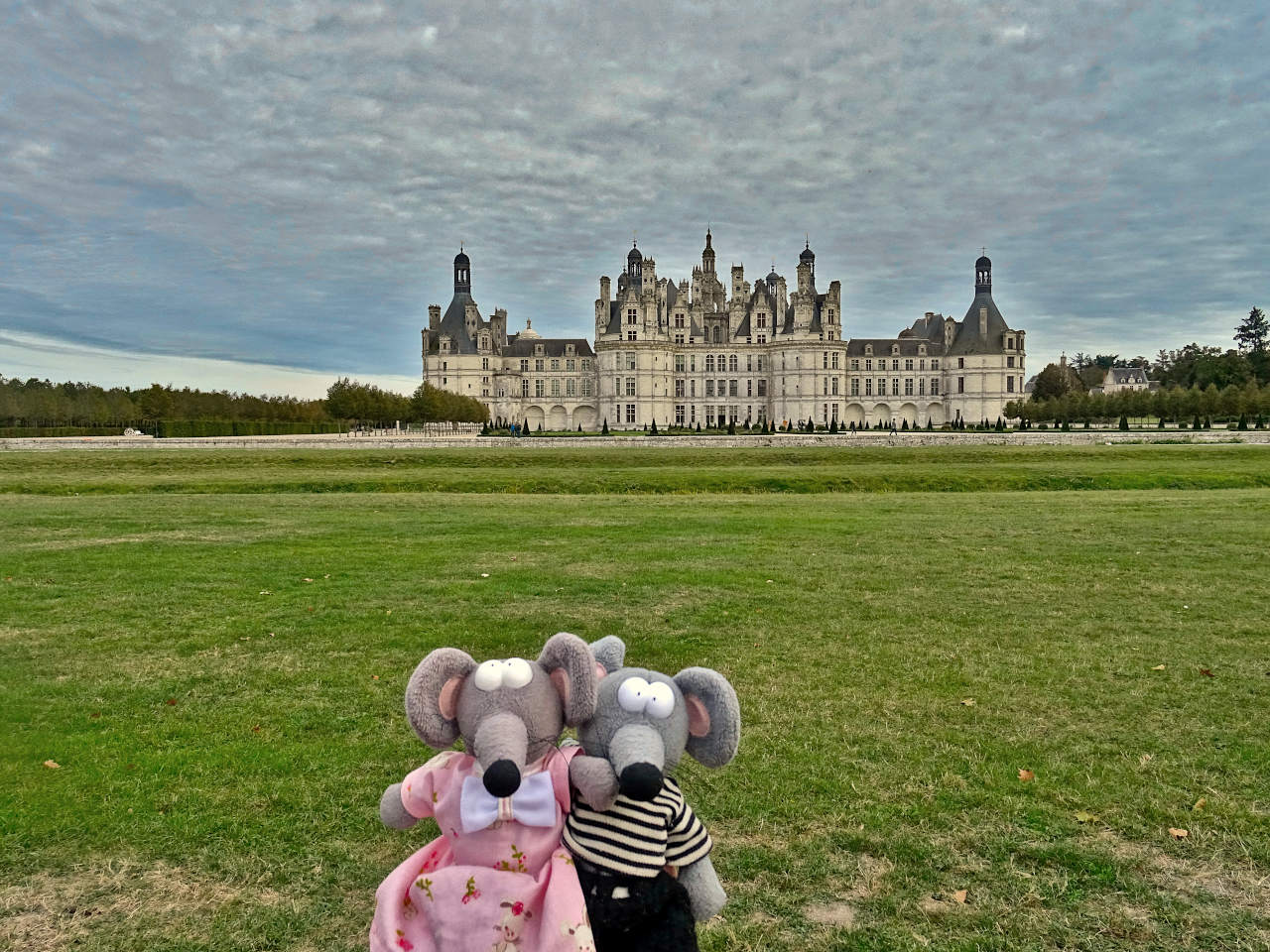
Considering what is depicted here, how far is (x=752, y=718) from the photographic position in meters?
5.25

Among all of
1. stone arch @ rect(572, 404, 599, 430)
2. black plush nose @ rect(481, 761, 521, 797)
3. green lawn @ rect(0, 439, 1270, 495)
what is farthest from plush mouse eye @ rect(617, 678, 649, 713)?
stone arch @ rect(572, 404, 599, 430)

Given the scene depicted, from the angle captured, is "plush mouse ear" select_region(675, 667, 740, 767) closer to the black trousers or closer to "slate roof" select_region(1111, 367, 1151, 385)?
the black trousers

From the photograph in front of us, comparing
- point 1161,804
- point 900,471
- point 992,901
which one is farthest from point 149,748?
point 900,471

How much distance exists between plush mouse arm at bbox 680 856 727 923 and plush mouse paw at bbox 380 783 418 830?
2.95 ft

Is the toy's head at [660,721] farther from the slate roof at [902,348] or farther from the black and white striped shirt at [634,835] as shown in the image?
the slate roof at [902,348]

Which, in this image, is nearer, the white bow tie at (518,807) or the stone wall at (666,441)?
the white bow tie at (518,807)

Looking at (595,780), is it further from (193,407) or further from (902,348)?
(902,348)

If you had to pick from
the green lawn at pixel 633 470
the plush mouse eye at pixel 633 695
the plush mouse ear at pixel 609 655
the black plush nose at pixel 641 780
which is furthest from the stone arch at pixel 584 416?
the black plush nose at pixel 641 780

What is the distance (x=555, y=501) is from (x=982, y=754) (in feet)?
49.7

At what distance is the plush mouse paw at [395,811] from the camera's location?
115 inches

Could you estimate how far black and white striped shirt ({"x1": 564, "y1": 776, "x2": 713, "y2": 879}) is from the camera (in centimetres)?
259

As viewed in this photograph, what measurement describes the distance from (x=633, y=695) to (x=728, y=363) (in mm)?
86354

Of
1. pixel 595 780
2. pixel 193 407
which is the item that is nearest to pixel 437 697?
pixel 595 780

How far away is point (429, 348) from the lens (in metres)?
92.4
